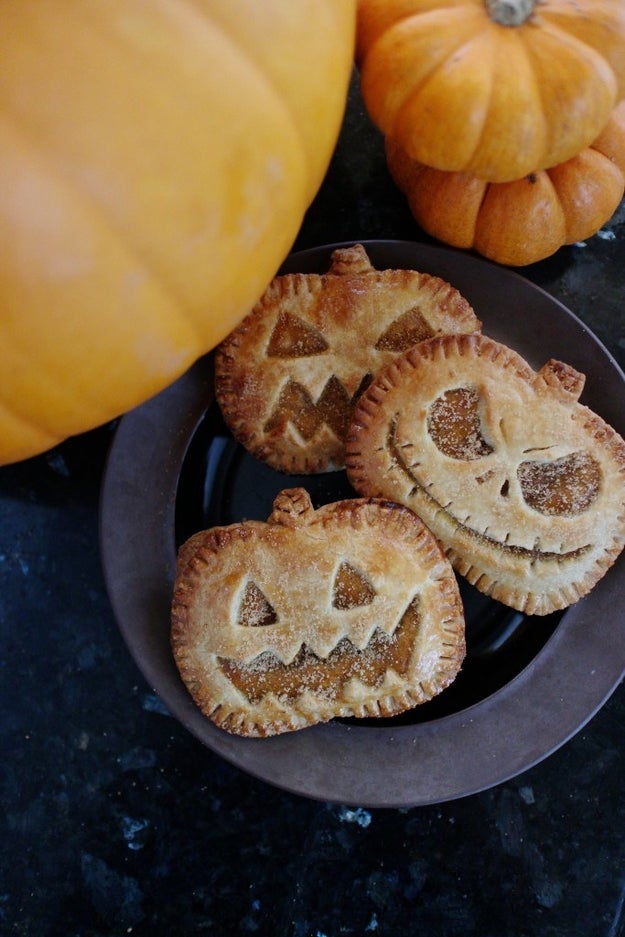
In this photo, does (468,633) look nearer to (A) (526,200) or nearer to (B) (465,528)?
(B) (465,528)

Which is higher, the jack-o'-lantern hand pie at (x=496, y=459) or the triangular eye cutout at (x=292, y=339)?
the triangular eye cutout at (x=292, y=339)

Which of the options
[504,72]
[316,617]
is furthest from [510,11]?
[316,617]

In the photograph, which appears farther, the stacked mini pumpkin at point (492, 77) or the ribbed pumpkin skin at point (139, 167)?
the stacked mini pumpkin at point (492, 77)

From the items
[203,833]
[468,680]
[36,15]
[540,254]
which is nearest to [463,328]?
A: [540,254]

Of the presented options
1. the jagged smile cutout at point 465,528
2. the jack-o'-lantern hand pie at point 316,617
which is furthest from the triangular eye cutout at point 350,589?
the jagged smile cutout at point 465,528

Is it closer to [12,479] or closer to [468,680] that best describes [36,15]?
[12,479]

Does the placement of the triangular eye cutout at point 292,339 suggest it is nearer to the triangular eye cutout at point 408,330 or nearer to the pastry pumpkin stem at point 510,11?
the triangular eye cutout at point 408,330

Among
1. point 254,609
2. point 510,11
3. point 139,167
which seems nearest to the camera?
point 139,167
